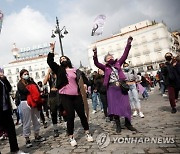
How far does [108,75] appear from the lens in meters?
5.80

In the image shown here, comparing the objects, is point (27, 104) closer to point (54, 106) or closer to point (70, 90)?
point (54, 106)

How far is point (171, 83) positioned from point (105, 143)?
3.66 metres

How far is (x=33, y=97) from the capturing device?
18.9 ft

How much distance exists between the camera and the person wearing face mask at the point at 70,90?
5.08 meters

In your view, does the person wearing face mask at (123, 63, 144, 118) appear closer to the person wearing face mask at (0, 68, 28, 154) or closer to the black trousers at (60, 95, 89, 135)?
the black trousers at (60, 95, 89, 135)

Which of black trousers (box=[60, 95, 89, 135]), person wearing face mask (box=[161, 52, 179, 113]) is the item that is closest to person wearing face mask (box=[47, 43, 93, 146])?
black trousers (box=[60, 95, 89, 135])

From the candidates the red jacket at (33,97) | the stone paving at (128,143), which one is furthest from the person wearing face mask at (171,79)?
the red jacket at (33,97)

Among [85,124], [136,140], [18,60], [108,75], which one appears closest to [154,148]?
[136,140]

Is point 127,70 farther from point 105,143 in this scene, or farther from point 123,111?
point 105,143

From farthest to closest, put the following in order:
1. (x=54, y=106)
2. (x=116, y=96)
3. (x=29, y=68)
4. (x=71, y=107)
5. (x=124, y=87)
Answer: (x=29, y=68) < (x=54, y=106) < (x=116, y=96) < (x=124, y=87) < (x=71, y=107)

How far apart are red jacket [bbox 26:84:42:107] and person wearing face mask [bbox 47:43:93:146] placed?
2.76 feet

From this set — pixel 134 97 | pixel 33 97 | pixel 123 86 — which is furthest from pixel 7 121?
pixel 134 97

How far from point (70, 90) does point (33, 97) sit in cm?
111

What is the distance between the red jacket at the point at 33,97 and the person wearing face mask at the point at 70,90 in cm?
84
